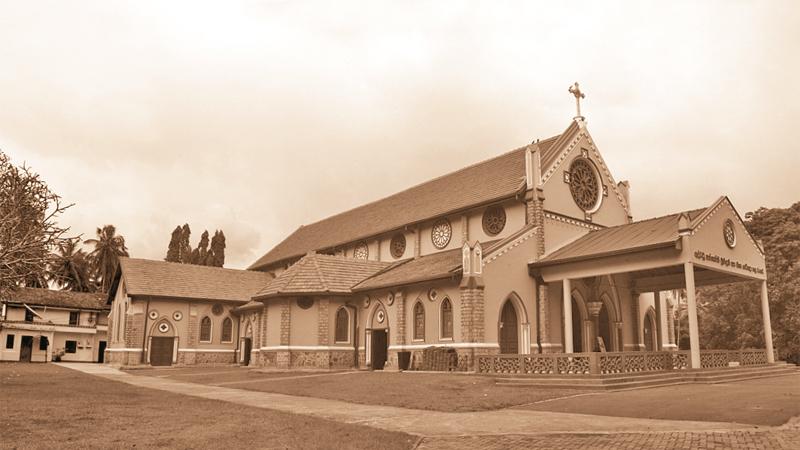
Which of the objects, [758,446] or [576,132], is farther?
[576,132]

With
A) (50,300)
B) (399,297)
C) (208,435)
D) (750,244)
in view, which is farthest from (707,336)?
(50,300)

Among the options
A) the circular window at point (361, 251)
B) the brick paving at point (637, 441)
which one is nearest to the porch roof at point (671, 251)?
the circular window at point (361, 251)

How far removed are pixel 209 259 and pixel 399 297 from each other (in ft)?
150

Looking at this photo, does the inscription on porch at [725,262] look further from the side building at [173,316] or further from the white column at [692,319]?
the side building at [173,316]

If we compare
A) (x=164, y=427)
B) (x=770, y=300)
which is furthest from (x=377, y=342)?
(x=770, y=300)

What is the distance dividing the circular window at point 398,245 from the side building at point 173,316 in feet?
50.2

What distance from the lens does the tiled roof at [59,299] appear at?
196 ft

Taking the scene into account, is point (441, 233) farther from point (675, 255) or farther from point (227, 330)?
point (227, 330)

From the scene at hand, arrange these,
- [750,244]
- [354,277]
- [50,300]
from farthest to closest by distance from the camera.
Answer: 1. [50,300]
2. [354,277]
3. [750,244]

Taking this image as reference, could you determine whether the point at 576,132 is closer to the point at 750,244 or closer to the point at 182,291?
the point at 750,244

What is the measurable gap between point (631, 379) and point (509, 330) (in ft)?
26.2

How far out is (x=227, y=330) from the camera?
1874 inches

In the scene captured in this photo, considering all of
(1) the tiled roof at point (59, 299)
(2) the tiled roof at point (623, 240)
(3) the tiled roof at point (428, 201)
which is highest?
(3) the tiled roof at point (428, 201)

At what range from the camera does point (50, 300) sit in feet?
200
